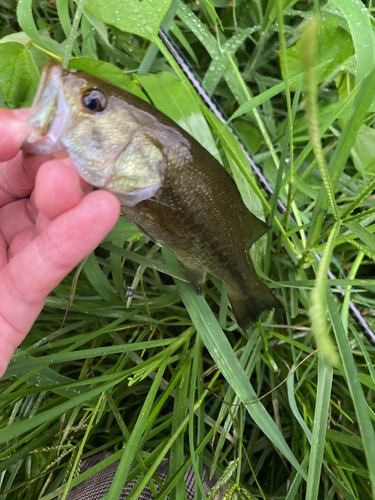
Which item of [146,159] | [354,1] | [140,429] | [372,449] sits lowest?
[140,429]

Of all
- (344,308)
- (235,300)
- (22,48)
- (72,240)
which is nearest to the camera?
(72,240)

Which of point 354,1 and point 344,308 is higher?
point 354,1

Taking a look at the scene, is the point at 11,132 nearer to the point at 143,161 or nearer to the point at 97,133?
the point at 97,133

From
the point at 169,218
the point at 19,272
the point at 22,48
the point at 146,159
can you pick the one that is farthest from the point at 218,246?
the point at 22,48

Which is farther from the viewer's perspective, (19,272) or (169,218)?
(169,218)

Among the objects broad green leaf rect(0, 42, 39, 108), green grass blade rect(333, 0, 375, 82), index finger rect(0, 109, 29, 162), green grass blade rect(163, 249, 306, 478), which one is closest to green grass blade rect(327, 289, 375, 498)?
green grass blade rect(163, 249, 306, 478)

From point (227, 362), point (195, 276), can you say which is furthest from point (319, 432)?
point (195, 276)

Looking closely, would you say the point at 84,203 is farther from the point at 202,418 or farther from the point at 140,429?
the point at 202,418
